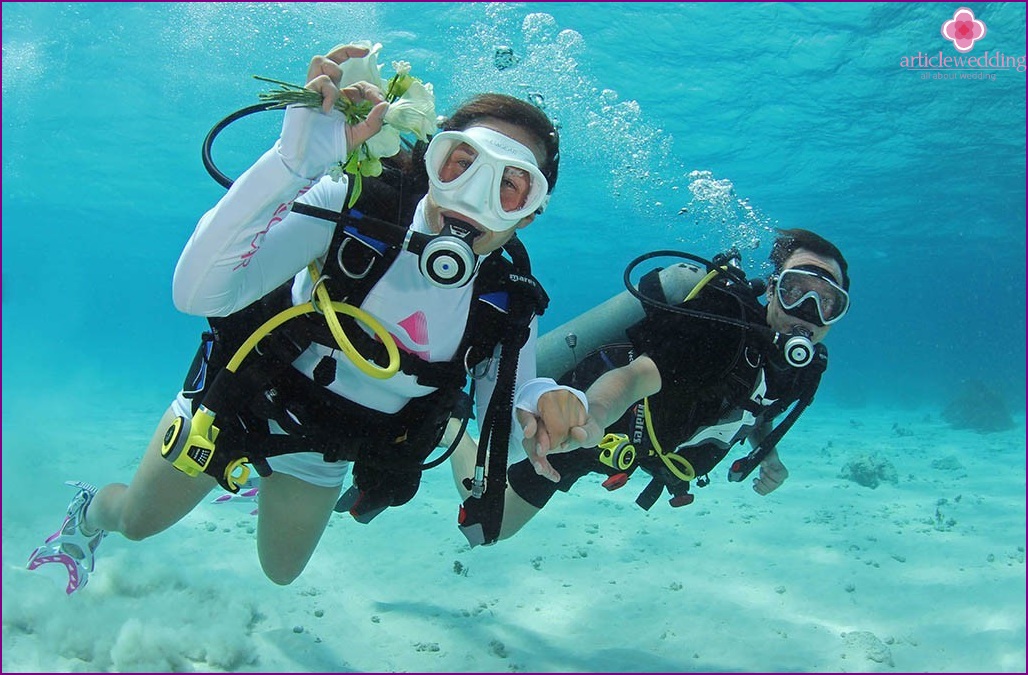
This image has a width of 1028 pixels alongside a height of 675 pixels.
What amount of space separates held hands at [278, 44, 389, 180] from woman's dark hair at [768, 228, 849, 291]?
11.8ft

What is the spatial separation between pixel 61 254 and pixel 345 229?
67.1 m

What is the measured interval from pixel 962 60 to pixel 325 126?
22.0 meters

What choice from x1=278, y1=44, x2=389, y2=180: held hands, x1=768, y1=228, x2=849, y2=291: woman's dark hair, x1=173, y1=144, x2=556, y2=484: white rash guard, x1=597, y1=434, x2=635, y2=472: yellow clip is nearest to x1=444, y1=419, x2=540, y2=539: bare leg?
x1=597, y1=434, x2=635, y2=472: yellow clip

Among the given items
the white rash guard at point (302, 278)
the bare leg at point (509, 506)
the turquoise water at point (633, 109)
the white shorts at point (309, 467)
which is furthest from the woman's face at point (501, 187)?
the turquoise water at point (633, 109)

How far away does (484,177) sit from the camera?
9.63 ft

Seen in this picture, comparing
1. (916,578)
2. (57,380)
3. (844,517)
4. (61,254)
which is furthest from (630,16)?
(61,254)

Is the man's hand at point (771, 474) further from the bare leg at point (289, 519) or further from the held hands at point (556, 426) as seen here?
the bare leg at point (289, 519)

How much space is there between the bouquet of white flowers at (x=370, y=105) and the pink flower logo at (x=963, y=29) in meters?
18.7

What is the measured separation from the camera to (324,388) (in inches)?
141

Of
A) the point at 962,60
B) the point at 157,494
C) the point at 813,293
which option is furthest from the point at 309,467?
the point at 962,60

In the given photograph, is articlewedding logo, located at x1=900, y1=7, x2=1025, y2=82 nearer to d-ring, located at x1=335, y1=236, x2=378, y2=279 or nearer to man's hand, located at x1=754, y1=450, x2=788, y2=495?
man's hand, located at x1=754, y1=450, x2=788, y2=495

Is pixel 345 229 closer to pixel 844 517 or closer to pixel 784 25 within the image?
pixel 844 517

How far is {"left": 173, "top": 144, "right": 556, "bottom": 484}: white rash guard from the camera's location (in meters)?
2.43

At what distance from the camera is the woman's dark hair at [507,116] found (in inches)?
132
